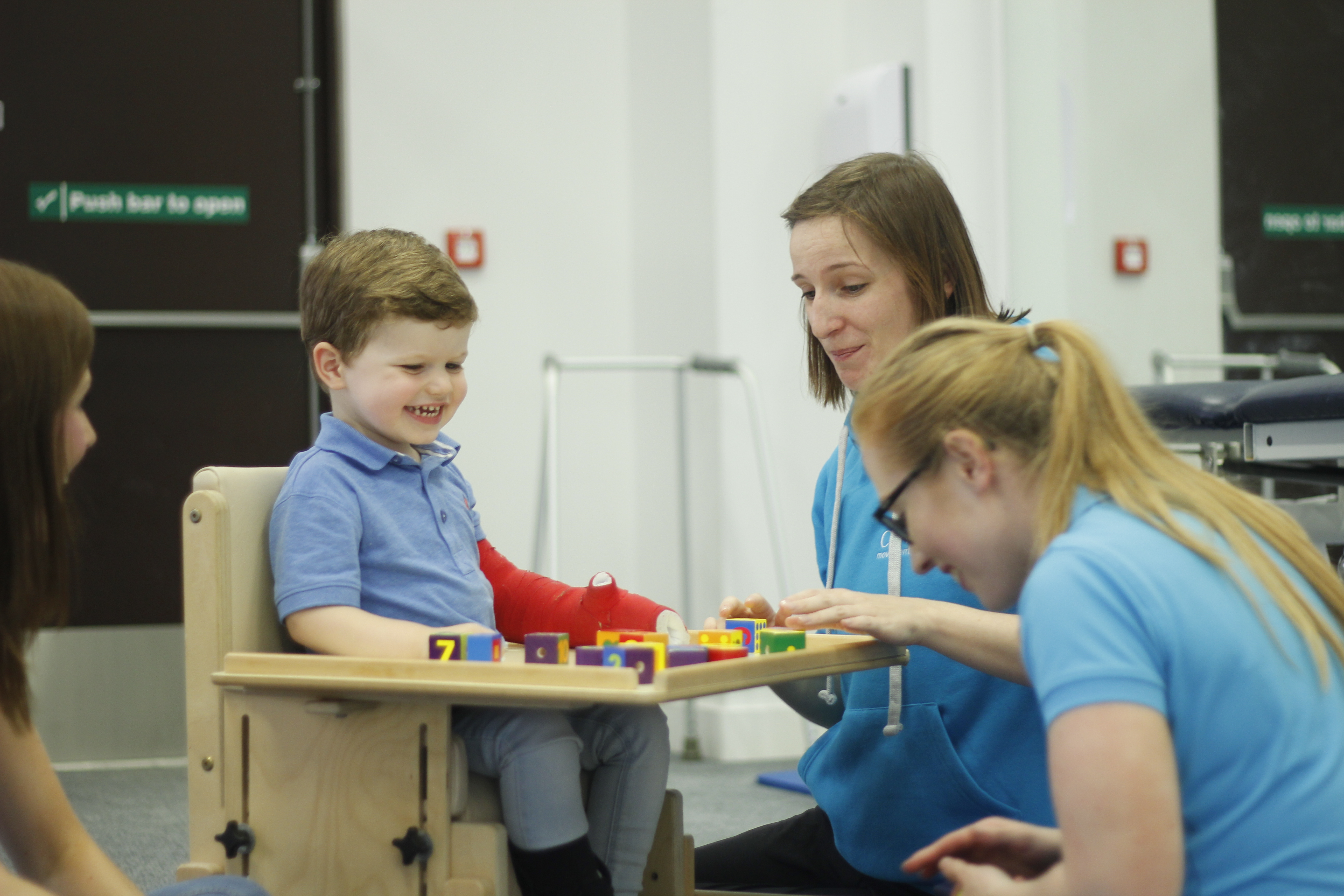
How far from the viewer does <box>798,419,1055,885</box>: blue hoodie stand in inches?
60.8

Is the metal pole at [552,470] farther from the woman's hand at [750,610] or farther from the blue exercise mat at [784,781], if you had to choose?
the woman's hand at [750,610]

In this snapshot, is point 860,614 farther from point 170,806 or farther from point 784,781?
point 170,806

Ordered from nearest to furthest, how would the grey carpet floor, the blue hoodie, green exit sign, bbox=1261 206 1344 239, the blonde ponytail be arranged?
the blonde ponytail → the blue hoodie → the grey carpet floor → green exit sign, bbox=1261 206 1344 239

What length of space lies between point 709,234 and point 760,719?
4.65 feet

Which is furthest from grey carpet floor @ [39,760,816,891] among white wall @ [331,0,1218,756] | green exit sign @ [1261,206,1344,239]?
green exit sign @ [1261,206,1344,239]

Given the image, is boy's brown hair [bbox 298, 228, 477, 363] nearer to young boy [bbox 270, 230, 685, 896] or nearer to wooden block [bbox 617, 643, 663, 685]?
young boy [bbox 270, 230, 685, 896]

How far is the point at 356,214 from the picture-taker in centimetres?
398

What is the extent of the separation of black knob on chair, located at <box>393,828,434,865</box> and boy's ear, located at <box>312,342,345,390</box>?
555mm

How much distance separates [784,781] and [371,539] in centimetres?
211

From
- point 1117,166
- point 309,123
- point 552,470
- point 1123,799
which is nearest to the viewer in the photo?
point 1123,799

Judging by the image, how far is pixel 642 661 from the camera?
1.13 metres

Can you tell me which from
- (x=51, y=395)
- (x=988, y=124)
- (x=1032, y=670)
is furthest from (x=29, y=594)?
(x=988, y=124)

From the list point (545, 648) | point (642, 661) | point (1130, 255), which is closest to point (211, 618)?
point (545, 648)

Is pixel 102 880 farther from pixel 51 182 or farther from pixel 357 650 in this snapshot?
pixel 51 182
